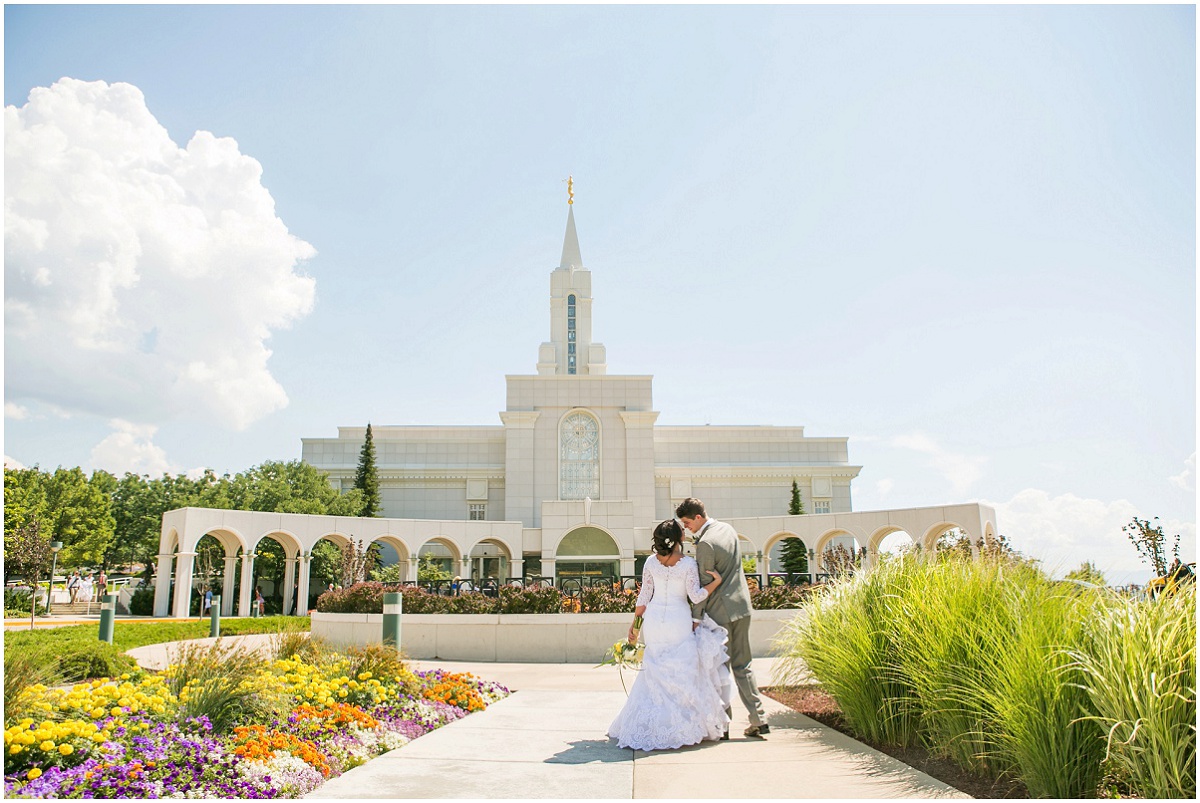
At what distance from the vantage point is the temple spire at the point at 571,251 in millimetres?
58531

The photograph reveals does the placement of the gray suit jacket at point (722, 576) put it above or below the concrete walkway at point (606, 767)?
above

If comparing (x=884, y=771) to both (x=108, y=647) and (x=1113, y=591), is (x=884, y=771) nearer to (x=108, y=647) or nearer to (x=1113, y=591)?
(x=1113, y=591)

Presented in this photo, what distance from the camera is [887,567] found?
708cm

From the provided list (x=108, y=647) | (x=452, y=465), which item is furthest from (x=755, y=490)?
(x=108, y=647)

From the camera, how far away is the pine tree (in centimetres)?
4791

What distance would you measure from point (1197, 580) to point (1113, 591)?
2.17ft

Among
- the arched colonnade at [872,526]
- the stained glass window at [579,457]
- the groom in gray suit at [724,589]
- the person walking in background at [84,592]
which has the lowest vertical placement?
the person walking in background at [84,592]

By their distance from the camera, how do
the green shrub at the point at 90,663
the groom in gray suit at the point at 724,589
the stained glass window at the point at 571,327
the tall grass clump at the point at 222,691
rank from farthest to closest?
the stained glass window at the point at 571,327 < the green shrub at the point at 90,663 < the groom in gray suit at the point at 724,589 < the tall grass clump at the point at 222,691

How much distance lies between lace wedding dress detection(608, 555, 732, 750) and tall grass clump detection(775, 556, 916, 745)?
0.97 metres

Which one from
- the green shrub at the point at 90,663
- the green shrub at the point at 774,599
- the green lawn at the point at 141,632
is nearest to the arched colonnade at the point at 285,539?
the green lawn at the point at 141,632

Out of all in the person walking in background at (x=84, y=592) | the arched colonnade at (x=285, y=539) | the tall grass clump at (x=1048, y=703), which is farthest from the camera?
the person walking in background at (x=84, y=592)

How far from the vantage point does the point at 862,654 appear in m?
6.36

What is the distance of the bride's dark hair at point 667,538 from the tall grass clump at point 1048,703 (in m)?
2.56

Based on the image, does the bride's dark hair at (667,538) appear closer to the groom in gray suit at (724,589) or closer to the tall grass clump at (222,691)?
the groom in gray suit at (724,589)
